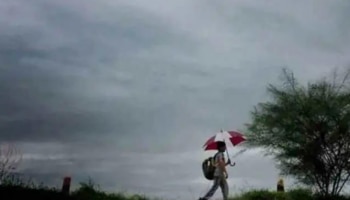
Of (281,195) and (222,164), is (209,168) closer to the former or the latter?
(222,164)

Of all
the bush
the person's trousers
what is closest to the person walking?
the person's trousers

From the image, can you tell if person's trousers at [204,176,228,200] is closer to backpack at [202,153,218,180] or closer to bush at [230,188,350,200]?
backpack at [202,153,218,180]

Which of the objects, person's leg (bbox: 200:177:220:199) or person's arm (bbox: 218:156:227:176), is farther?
person's leg (bbox: 200:177:220:199)

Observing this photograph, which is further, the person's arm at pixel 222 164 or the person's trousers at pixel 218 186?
the person's trousers at pixel 218 186

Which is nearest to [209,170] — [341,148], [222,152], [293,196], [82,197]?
[222,152]

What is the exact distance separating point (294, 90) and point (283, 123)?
1689mm

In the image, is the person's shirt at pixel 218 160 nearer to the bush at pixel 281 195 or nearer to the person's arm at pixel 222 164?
the person's arm at pixel 222 164

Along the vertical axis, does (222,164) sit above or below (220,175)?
above

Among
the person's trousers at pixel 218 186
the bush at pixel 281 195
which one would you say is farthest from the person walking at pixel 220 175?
the bush at pixel 281 195

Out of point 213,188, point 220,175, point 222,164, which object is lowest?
→ point 213,188

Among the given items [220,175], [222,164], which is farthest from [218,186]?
[222,164]

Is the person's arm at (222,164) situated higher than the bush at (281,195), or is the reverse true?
the person's arm at (222,164)

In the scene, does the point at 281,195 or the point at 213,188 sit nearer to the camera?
the point at 213,188

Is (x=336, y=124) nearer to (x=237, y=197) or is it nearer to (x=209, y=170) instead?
(x=237, y=197)
